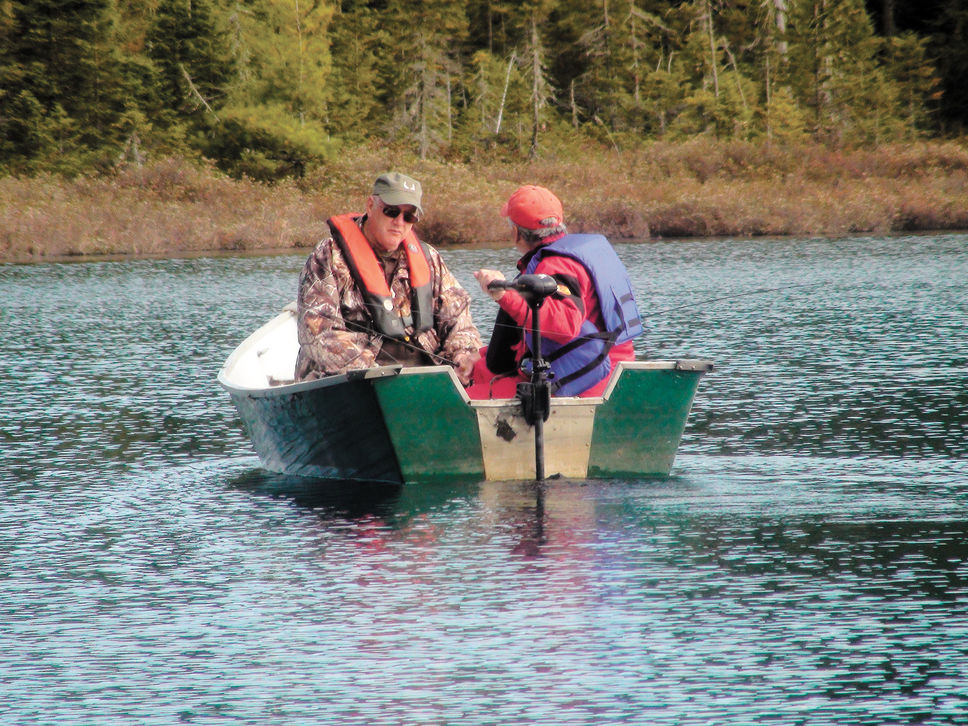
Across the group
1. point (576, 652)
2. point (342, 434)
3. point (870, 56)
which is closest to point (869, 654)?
point (576, 652)

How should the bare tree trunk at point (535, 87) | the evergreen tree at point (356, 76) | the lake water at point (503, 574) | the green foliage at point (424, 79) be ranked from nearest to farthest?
the lake water at point (503, 574), the green foliage at point (424, 79), the bare tree trunk at point (535, 87), the evergreen tree at point (356, 76)

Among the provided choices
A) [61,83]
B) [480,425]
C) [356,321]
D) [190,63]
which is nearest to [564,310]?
[480,425]

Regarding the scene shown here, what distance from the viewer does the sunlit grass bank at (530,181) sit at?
30703 millimetres

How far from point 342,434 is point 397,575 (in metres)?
1.70

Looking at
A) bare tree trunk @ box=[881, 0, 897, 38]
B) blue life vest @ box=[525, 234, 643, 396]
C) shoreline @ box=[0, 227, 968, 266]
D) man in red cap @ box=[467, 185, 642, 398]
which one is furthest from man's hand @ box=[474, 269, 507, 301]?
bare tree trunk @ box=[881, 0, 897, 38]

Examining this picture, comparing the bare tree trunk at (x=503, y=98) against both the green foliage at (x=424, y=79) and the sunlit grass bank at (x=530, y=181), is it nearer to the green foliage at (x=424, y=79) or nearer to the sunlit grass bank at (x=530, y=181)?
the green foliage at (x=424, y=79)

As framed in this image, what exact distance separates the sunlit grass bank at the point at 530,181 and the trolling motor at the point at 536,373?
23.9 meters

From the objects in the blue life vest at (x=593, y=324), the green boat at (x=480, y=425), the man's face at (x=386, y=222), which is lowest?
the green boat at (x=480, y=425)

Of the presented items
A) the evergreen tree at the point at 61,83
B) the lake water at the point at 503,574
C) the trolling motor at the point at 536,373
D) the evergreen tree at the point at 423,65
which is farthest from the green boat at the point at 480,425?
the evergreen tree at the point at 423,65

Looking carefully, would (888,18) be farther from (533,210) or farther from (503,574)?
(503,574)

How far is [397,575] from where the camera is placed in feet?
18.7

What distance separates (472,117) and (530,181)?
491 inches

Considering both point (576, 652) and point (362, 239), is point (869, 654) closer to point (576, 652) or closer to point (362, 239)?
point (576, 652)

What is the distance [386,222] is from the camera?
24.0 feet
